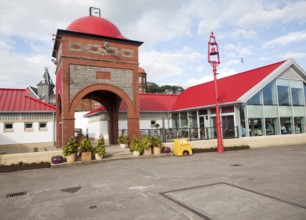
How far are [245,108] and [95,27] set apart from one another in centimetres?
1401

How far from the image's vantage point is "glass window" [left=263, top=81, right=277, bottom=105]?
20.8m

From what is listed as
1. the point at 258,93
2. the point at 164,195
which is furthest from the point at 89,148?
the point at 258,93

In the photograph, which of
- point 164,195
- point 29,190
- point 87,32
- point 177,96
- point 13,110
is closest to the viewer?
point 164,195

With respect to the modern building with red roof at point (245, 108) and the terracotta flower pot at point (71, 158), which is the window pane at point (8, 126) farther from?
the terracotta flower pot at point (71, 158)

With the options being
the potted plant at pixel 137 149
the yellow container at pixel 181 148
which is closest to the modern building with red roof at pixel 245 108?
the yellow container at pixel 181 148

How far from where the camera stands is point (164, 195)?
21.9 ft

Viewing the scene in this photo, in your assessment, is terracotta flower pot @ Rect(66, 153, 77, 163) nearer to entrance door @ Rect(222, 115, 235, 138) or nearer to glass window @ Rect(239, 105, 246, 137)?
entrance door @ Rect(222, 115, 235, 138)

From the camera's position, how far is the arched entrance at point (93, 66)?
16.1m

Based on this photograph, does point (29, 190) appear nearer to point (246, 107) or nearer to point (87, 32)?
point (87, 32)

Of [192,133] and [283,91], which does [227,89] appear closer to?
[283,91]

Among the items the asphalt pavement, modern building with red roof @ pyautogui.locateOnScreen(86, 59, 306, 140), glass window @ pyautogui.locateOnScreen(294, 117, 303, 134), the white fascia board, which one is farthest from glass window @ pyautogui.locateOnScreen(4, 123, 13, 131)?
glass window @ pyautogui.locateOnScreen(294, 117, 303, 134)

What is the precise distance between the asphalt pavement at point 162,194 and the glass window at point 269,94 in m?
11.4

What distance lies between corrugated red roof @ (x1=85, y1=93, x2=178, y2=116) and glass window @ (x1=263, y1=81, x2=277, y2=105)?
1057 cm

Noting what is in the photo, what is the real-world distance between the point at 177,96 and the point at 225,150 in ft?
46.8
